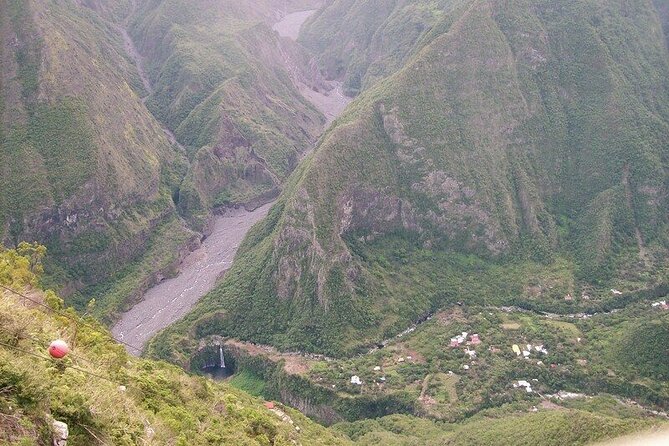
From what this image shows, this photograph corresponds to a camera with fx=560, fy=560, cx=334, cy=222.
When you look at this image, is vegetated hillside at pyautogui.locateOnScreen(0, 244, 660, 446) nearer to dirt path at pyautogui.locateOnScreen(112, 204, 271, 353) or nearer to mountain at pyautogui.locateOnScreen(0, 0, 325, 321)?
dirt path at pyautogui.locateOnScreen(112, 204, 271, 353)

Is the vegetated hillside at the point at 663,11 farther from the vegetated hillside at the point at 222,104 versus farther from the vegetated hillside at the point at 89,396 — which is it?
the vegetated hillside at the point at 89,396

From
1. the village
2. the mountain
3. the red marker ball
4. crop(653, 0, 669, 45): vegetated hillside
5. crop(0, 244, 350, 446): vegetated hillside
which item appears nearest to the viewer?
crop(0, 244, 350, 446): vegetated hillside

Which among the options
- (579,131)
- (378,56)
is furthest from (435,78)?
(378,56)

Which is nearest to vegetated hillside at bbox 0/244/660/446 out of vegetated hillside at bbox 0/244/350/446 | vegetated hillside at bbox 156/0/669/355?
vegetated hillside at bbox 0/244/350/446

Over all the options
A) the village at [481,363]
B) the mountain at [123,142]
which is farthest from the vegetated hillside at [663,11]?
the mountain at [123,142]

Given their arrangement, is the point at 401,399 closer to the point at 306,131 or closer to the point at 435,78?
the point at 435,78

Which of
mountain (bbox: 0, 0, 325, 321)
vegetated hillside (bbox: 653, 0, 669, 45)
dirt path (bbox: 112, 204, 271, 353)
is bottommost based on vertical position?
dirt path (bbox: 112, 204, 271, 353)

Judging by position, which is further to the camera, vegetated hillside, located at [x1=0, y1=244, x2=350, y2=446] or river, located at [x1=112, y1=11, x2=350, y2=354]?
river, located at [x1=112, y1=11, x2=350, y2=354]

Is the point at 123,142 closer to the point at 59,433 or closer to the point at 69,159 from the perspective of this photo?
the point at 69,159
